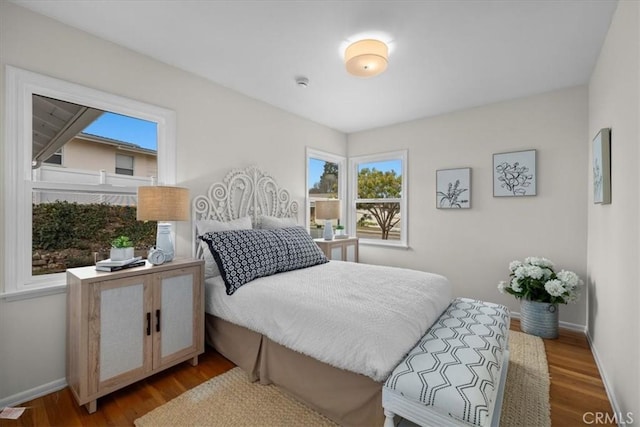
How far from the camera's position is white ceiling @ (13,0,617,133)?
1.87 m

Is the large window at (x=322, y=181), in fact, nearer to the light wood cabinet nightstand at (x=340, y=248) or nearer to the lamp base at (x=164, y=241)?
the light wood cabinet nightstand at (x=340, y=248)

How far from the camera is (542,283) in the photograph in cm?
283

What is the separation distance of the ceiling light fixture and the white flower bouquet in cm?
240

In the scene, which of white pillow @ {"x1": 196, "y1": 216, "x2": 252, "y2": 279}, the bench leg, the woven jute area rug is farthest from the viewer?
white pillow @ {"x1": 196, "y1": 216, "x2": 252, "y2": 279}

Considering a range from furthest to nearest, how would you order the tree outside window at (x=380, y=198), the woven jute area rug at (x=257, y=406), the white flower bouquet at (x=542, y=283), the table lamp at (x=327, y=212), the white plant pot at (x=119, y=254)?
the tree outside window at (x=380, y=198) → the table lamp at (x=327, y=212) → the white flower bouquet at (x=542, y=283) → the white plant pot at (x=119, y=254) → the woven jute area rug at (x=257, y=406)

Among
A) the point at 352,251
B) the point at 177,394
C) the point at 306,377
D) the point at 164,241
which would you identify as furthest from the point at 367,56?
the point at 177,394

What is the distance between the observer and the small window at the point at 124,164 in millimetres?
2371

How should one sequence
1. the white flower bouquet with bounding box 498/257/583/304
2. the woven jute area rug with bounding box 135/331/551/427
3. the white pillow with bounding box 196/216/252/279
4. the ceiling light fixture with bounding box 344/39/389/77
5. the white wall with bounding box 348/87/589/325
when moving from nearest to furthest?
the woven jute area rug with bounding box 135/331/551/427 < the ceiling light fixture with bounding box 344/39/389/77 < the white pillow with bounding box 196/216/252/279 < the white flower bouquet with bounding box 498/257/583/304 < the white wall with bounding box 348/87/589/325

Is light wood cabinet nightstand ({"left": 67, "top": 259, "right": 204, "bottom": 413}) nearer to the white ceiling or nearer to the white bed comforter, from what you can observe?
the white bed comforter

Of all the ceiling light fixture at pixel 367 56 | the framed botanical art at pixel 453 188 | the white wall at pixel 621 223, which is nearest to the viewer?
the white wall at pixel 621 223

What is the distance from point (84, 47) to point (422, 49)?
2.52m

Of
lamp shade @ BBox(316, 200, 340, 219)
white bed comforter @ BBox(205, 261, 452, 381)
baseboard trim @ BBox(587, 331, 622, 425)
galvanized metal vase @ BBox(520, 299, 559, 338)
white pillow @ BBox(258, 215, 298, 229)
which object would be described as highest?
lamp shade @ BBox(316, 200, 340, 219)

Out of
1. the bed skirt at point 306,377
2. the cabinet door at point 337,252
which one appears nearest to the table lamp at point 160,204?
the bed skirt at point 306,377

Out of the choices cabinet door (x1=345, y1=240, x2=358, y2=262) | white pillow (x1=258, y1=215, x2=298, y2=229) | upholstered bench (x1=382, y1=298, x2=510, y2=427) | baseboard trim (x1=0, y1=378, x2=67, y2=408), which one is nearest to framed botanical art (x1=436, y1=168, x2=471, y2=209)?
cabinet door (x1=345, y1=240, x2=358, y2=262)
